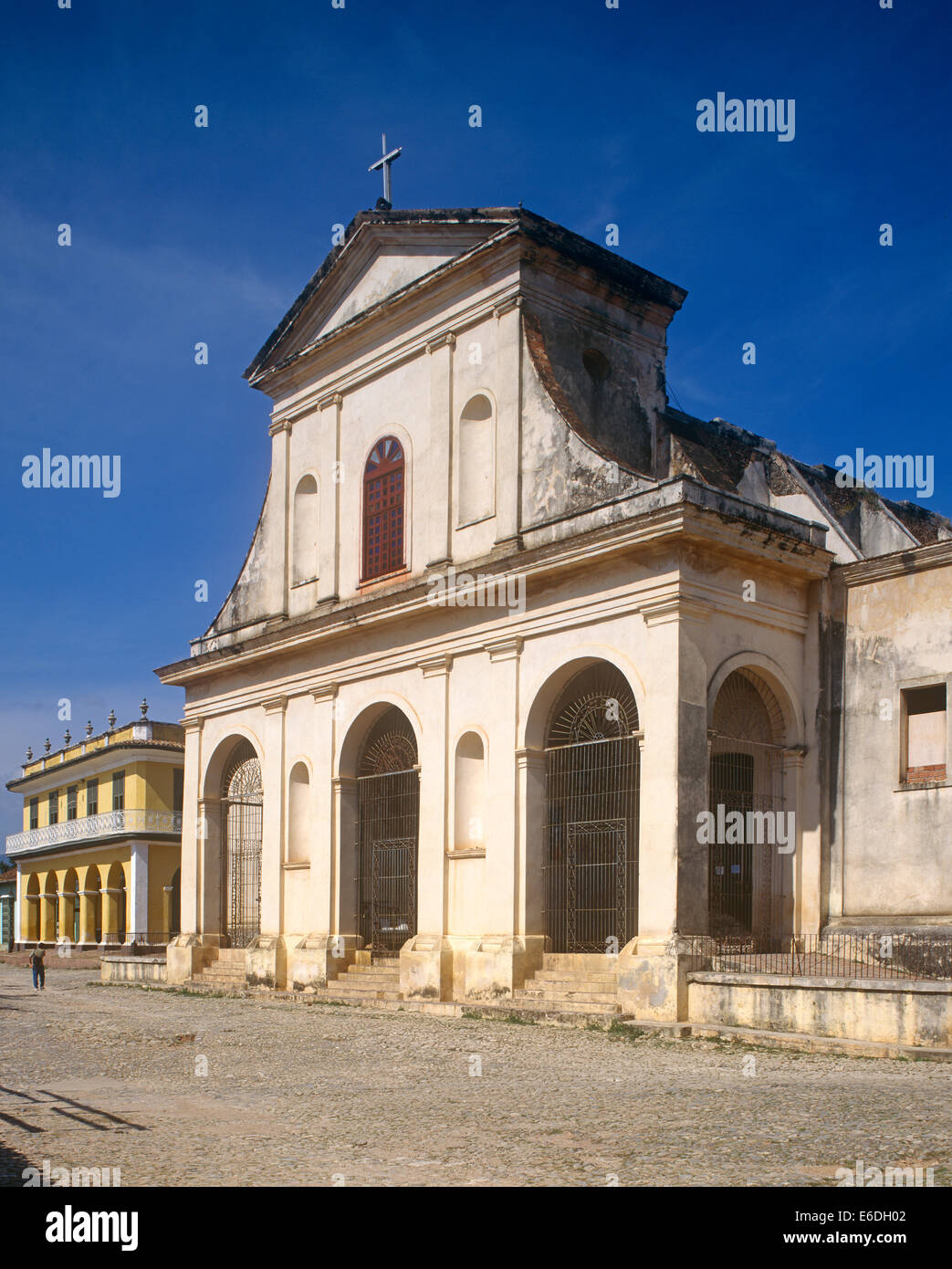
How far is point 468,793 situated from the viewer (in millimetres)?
17453

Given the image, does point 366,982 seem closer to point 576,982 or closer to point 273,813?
point 273,813

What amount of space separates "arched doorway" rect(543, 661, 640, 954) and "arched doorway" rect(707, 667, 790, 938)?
1.02m

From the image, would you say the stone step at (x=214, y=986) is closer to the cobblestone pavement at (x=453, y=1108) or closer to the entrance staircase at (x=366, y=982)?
the entrance staircase at (x=366, y=982)

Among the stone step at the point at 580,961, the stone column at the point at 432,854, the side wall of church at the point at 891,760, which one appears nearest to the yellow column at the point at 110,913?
the stone column at the point at 432,854

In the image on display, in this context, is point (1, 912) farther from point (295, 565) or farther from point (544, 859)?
point (544, 859)

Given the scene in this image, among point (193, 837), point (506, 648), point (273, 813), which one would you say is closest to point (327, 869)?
point (273, 813)

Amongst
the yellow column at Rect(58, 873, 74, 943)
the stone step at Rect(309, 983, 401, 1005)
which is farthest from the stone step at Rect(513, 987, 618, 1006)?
the yellow column at Rect(58, 873, 74, 943)

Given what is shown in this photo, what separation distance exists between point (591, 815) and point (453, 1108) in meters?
8.24

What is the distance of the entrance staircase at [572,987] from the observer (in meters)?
14.4

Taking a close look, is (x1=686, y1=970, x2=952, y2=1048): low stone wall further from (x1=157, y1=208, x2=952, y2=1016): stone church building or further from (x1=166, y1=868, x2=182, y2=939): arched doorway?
(x1=166, y1=868, x2=182, y2=939): arched doorway

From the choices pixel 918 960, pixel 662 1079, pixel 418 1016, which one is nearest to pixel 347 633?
pixel 418 1016

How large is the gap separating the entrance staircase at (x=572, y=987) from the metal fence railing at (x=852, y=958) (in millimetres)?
1107
